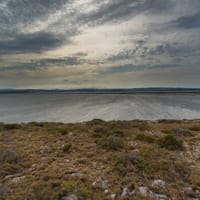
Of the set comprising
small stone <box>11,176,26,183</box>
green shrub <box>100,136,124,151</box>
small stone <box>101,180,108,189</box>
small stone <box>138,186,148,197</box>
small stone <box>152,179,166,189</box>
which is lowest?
small stone <box>11,176,26,183</box>

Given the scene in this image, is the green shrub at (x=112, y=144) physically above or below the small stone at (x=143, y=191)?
above

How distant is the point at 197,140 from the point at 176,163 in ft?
15.6

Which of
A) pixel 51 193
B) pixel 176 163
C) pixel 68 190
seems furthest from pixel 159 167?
pixel 51 193

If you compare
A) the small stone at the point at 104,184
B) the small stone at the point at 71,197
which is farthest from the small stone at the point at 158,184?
the small stone at the point at 71,197

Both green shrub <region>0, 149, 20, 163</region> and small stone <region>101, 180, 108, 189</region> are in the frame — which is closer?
small stone <region>101, 180, 108, 189</region>

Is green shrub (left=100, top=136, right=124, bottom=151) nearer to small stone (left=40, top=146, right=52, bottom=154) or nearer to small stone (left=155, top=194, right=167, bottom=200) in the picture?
small stone (left=40, top=146, right=52, bottom=154)

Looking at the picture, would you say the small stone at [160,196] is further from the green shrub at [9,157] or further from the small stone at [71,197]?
the green shrub at [9,157]

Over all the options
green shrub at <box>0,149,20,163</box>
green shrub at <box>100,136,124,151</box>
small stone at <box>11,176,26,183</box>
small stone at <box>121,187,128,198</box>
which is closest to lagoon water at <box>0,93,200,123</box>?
green shrub at <box>100,136,124,151</box>

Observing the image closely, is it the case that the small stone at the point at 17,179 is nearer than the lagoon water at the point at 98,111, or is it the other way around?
the small stone at the point at 17,179

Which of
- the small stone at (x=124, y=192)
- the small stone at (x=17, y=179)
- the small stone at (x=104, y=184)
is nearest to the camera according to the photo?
the small stone at (x=124, y=192)

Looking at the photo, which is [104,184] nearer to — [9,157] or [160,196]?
[160,196]

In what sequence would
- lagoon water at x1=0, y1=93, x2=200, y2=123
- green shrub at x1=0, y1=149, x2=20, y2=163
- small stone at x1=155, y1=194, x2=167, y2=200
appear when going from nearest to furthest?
small stone at x1=155, y1=194, x2=167, y2=200
green shrub at x1=0, y1=149, x2=20, y2=163
lagoon water at x1=0, y1=93, x2=200, y2=123

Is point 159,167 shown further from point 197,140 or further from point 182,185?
point 197,140

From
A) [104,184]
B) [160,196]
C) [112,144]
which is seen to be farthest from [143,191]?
[112,144]
